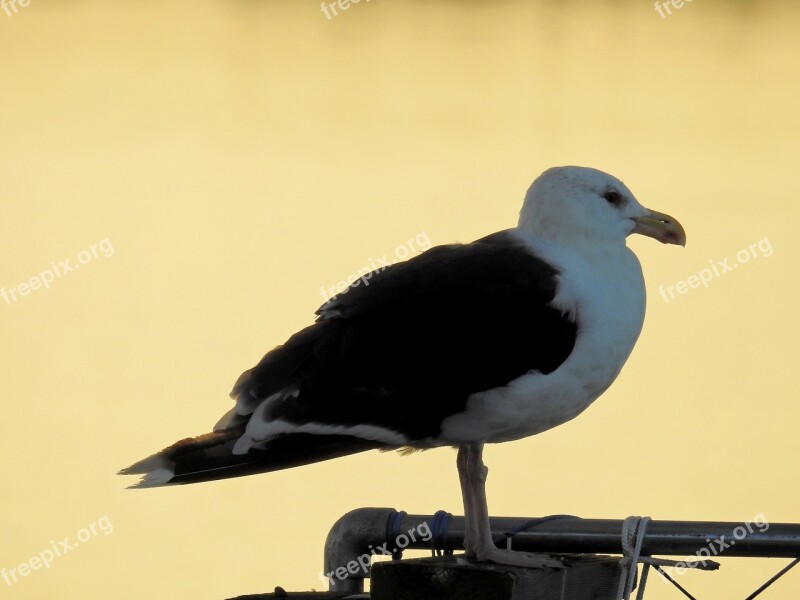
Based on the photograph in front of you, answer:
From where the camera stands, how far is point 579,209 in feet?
3.86

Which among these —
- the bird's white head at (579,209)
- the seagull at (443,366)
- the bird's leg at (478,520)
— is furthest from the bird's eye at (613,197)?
the bird's leg at (478,520)

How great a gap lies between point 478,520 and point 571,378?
18cm

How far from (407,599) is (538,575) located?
0.35 ft

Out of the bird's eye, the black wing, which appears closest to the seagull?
the black wing

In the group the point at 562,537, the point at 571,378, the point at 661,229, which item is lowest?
the point at 562,537

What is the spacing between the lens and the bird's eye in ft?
3.95

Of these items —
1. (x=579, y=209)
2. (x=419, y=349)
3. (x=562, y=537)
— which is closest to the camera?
(x=562, y=537)

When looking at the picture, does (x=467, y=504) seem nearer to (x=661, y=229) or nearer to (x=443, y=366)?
(x=443, y=366)

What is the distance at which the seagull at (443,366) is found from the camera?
41.2 inches

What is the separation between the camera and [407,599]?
808mm

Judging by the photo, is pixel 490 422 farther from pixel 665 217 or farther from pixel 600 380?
pixel 665 217

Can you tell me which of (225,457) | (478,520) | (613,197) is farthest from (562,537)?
(613,197)

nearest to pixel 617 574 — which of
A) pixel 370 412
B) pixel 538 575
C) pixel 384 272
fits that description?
pixel 538 575

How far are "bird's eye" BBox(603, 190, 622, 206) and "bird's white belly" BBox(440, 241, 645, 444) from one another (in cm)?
11
